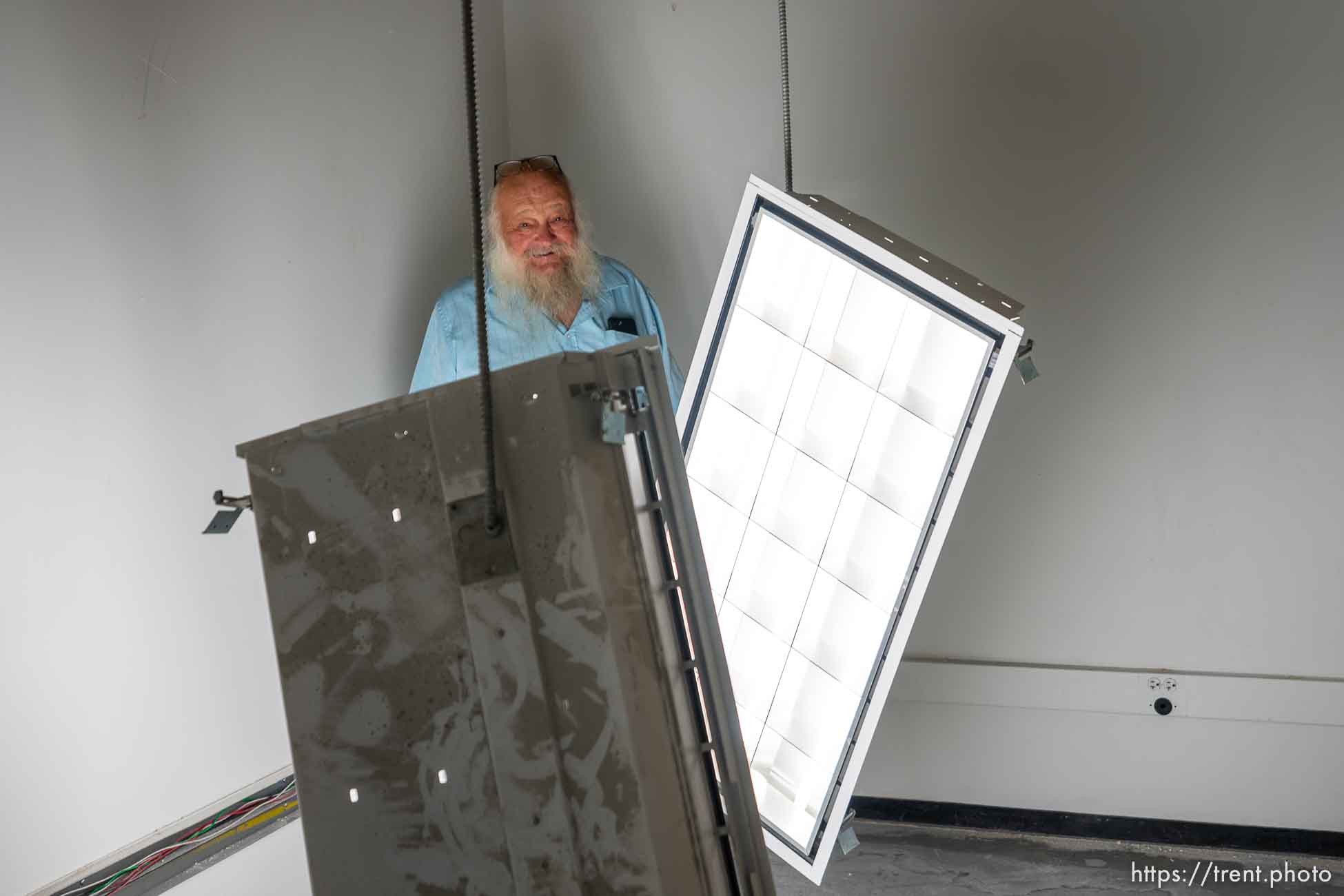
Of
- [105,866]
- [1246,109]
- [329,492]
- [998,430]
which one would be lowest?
[105,866]

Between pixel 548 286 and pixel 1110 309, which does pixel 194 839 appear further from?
pixel 1110 309

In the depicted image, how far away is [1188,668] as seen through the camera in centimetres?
242

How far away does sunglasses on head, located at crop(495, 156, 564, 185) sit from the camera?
2.44 meters

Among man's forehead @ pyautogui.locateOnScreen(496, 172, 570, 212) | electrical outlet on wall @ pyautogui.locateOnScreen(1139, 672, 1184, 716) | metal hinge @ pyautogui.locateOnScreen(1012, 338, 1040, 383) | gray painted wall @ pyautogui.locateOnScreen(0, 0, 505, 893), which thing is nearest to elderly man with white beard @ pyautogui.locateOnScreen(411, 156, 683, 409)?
man's forehead @ pyautogui.locateOnScreen(496, 172, 570, 212)

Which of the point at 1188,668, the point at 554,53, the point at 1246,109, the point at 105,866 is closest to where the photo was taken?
the point at 105,866

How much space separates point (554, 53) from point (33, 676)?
2.03 meters

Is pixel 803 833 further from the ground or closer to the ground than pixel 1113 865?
further from the ground

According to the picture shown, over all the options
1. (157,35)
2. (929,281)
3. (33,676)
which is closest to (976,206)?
(929,281)

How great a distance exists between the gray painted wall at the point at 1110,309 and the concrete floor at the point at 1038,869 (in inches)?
4.3

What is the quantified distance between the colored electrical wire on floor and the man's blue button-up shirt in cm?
87

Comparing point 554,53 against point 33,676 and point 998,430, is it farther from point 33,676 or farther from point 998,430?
point 33,676

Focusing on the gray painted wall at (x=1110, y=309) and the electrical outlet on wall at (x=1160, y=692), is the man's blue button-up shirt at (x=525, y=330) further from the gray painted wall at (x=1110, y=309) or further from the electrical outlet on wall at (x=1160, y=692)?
the electrical outlet on wall at (x=1160, y=692)

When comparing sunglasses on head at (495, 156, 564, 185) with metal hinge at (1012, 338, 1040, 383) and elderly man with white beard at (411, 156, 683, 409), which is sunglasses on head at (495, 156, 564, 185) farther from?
metal hinge at (1012, 338, 1040, 383)

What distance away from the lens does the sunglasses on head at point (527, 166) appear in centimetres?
244
